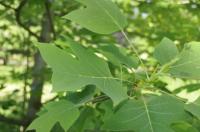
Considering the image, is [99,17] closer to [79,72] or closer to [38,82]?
[79,72]

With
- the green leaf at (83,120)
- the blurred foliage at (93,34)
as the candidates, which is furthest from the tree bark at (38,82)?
the green leaf at (83,120)

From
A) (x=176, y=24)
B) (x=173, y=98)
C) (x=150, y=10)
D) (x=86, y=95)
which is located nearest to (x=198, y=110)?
(x=173, y=98)

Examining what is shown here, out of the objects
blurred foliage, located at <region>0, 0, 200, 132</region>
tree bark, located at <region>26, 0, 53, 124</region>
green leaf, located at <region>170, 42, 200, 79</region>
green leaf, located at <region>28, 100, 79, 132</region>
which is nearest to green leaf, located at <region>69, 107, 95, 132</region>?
green leaf, located at <region>28, 100, 79, 132</region>

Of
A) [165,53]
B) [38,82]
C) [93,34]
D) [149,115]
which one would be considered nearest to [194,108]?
[149,115]

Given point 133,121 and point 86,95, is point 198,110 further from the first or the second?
point 86,95

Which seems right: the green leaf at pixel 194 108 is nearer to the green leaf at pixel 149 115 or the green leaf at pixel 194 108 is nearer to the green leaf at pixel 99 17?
the green leaf at pixel 149 115
